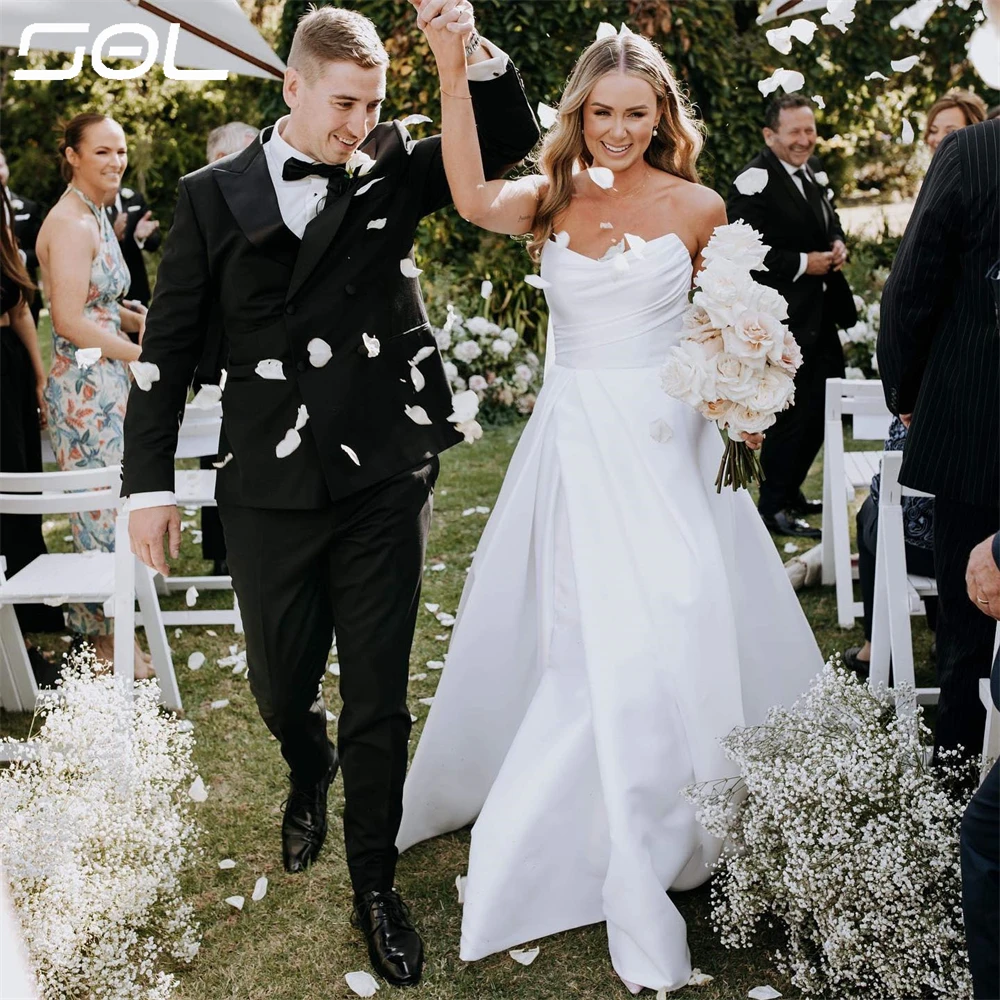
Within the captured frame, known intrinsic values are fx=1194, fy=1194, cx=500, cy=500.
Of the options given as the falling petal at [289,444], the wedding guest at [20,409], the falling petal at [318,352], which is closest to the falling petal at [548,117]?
the falling petal at [318,352]

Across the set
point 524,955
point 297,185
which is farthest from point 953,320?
point 524,955

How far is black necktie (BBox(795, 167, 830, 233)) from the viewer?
6590 mm

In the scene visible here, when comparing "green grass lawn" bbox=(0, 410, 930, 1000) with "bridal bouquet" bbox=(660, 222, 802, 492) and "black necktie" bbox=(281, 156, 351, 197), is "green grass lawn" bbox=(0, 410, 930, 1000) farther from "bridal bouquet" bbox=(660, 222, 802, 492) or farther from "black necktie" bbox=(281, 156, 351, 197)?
"black necktie" bbox=(281, 156, 351, 197)

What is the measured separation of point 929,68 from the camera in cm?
1216

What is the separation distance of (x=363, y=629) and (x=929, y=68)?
11.3 m

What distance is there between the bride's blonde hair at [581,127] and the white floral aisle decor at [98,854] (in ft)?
5.81

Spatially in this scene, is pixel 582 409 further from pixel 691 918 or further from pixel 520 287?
pixel 520 287

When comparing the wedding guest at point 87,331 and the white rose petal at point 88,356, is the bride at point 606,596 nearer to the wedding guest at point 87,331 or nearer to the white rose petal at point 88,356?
the white rose petal at point 88,356

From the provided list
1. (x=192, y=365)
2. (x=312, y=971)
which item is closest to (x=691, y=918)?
(x=312, y=971)

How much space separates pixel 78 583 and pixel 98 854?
143cm

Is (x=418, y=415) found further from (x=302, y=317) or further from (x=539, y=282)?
(x=539, y=282)

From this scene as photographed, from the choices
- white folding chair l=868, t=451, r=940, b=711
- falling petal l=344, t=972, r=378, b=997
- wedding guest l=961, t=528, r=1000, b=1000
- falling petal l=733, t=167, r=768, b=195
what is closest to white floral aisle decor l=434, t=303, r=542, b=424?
falling petal l=733, t=167, r=768, b=195

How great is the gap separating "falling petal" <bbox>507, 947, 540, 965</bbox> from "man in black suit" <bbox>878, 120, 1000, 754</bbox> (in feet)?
4.10

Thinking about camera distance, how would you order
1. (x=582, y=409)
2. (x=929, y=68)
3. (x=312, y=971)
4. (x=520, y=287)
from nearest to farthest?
1. (x=312, y=971)
2. (x=582, y=409)
3. (x=520, y=287)
4. (x=929, y=68)
